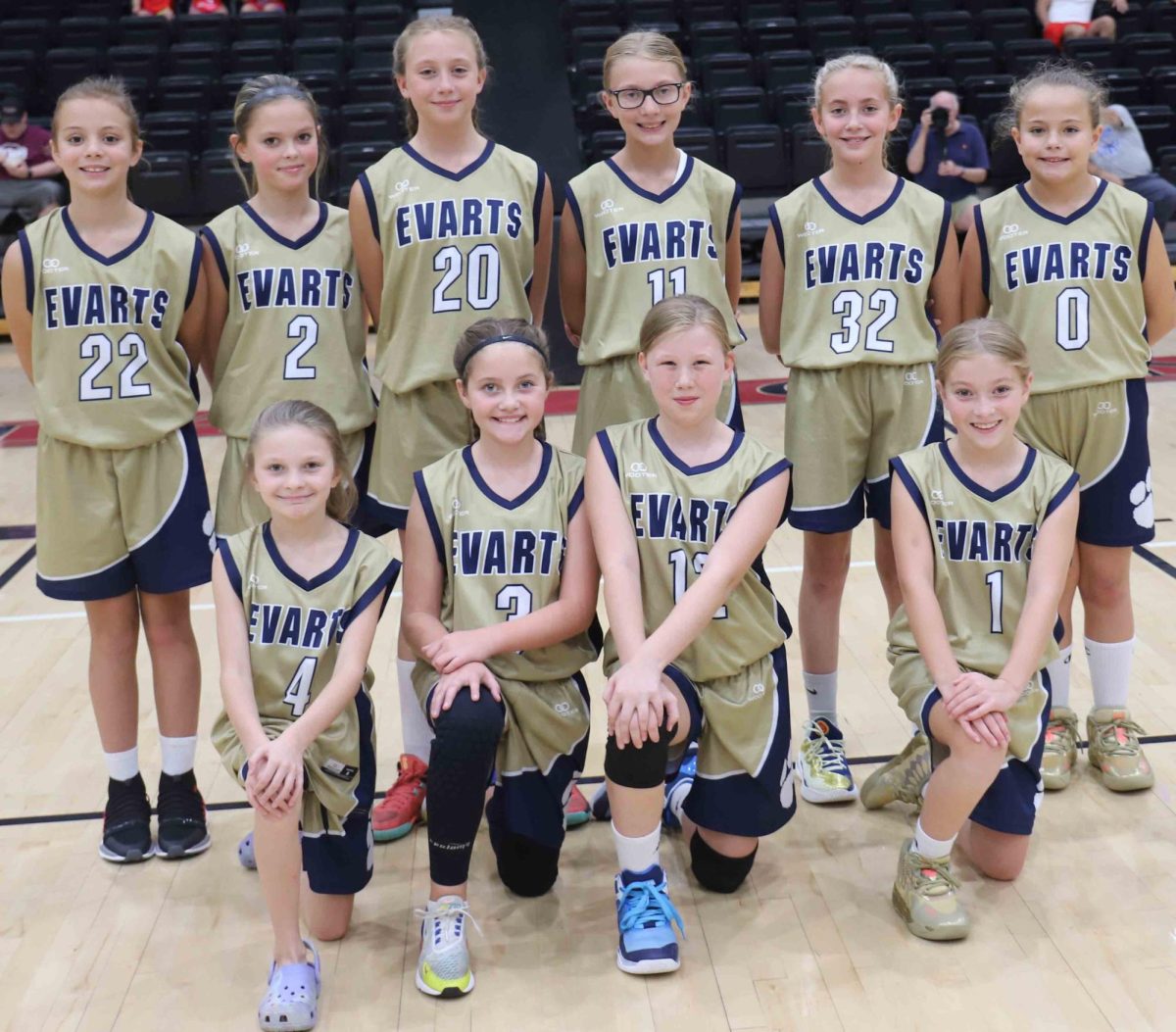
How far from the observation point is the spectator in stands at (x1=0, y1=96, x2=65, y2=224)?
882 centimetres

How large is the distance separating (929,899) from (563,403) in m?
4.72

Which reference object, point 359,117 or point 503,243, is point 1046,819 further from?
point 359,117

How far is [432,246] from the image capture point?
109 inches

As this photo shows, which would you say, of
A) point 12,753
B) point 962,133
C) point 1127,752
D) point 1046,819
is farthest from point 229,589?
point 962,133

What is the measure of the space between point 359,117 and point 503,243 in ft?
22.5

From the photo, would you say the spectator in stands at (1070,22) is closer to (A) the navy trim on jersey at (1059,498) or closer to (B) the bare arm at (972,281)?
(B) the bare arm at (972,281)

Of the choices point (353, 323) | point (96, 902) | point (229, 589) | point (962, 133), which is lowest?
point (96, 902)

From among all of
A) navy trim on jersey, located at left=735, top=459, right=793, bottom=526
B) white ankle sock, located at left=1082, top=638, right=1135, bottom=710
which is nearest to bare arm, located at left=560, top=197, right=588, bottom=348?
navy trim on jersey, located at left=735, top=459, right=793, bottom=526

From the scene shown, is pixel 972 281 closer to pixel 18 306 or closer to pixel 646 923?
pixel 646 923

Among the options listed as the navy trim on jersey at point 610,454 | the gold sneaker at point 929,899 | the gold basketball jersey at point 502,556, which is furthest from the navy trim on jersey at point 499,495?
the gold sneaker at point 929,899

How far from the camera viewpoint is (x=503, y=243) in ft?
9.20

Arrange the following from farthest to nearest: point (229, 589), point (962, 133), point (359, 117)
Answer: point (359, 117) < point (962, 133) < point (229, 589)

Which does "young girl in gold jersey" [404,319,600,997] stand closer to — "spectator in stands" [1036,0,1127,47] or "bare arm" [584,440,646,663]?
"bare arm" [584,440,646,663]

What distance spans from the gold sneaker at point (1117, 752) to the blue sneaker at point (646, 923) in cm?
112
